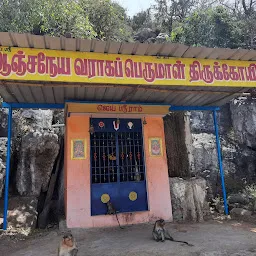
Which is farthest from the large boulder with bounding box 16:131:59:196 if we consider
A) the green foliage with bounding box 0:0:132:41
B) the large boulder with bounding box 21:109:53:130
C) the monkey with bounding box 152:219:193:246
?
the green foliage with bounding box 0:0:132:41

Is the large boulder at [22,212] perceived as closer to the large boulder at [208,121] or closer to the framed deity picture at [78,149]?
the framed deity picture at [78,149]

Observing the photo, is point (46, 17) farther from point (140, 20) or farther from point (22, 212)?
point (140, 20)

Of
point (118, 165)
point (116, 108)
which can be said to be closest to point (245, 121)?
point (116, 108)

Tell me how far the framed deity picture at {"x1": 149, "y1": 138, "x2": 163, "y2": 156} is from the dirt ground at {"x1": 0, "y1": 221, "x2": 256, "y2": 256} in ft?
6.21

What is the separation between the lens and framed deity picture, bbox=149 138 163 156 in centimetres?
741

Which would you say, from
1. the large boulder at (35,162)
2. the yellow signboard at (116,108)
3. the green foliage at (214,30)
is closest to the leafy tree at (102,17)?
the green foliage at (214,30)

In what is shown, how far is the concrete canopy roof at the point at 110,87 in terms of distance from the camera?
4246 millimetres

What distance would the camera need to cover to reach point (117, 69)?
4.61 meters

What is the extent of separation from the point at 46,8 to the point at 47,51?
953cm

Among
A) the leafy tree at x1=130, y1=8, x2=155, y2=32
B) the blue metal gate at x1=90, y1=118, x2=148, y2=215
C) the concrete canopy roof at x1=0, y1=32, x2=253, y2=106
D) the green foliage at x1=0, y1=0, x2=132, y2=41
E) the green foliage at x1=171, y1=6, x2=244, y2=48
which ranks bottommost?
the blue metal gate at x1=90, y1=118, x2=148, y2=215

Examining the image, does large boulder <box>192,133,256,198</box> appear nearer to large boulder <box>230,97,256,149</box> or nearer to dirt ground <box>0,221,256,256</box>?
large boulder <box>230,97,256,149</box>

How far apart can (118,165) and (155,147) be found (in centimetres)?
119

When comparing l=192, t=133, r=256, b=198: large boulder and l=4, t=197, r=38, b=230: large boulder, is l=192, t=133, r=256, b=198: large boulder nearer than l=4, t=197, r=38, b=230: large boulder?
No

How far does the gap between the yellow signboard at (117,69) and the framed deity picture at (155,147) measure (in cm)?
285
